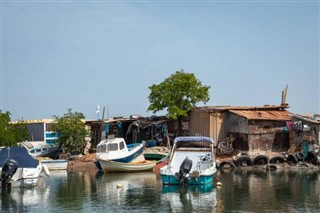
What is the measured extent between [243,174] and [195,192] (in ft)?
28.9

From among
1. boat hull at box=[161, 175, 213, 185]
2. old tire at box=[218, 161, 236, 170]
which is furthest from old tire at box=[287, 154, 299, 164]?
boat hull at box=[161, 175, 213, 185]

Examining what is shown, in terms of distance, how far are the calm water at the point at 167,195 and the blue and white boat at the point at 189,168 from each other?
2.21 ft

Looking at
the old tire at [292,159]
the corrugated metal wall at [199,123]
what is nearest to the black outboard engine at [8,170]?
the corrugated metal wall at [199,123]

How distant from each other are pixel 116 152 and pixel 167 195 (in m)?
12.9

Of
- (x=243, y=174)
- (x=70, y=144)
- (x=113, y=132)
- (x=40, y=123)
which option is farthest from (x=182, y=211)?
(x=40, y=123)

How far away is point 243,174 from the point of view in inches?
1361

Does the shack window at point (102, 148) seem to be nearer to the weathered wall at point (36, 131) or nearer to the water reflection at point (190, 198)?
the water reflection at point (190, 198)

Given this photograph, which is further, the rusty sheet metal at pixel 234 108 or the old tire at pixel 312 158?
the rusty sheet metal at pixel 234 108

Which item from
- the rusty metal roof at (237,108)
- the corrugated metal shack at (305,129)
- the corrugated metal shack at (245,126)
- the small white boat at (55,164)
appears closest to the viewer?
the corrugated metal shack at (305,129)

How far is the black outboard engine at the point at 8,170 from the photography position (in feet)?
91.5

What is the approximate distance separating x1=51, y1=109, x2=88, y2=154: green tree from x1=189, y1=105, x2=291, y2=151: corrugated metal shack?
1059 centimetres

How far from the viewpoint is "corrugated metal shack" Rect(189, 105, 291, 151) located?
41.5m

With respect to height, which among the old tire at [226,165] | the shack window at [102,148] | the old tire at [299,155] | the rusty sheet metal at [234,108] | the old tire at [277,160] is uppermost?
the rusty sheet metal at [234,108]

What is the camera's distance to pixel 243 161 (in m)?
38.6
